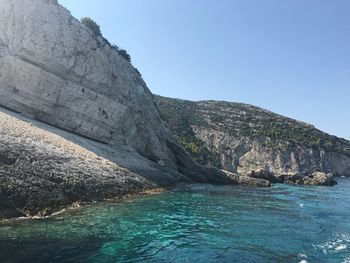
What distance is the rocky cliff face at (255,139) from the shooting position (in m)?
130

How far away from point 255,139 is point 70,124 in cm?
9332

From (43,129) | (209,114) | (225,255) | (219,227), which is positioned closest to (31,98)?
(43,129)

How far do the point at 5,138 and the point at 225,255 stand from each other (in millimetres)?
19619

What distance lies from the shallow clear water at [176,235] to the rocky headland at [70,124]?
3.08 metres

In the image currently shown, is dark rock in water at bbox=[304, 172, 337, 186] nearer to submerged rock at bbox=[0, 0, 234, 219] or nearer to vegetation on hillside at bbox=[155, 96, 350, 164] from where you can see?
submerged rock at bbox=[0, 0, 234, 219]

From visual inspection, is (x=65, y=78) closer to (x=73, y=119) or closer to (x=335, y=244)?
(x=73, y=119)

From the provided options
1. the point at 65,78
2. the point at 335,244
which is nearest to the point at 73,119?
the point at 65,78

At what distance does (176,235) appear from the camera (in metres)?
24.0

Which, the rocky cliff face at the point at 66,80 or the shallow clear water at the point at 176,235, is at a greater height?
the rocky cliff face at the point at 66,80

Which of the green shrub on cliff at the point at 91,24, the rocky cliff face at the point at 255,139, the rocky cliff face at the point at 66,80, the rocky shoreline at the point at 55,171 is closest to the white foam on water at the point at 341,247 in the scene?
the rocky shoreline at the point at 55,171

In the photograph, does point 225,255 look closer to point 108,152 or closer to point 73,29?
point 108,152

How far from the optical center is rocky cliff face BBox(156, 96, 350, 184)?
12975 centimetres

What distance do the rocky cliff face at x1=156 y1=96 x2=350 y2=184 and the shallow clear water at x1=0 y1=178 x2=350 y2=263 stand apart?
3400 inches

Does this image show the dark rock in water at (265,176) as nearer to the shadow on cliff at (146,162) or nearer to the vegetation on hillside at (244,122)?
the shadow on cliff at (146,162)
